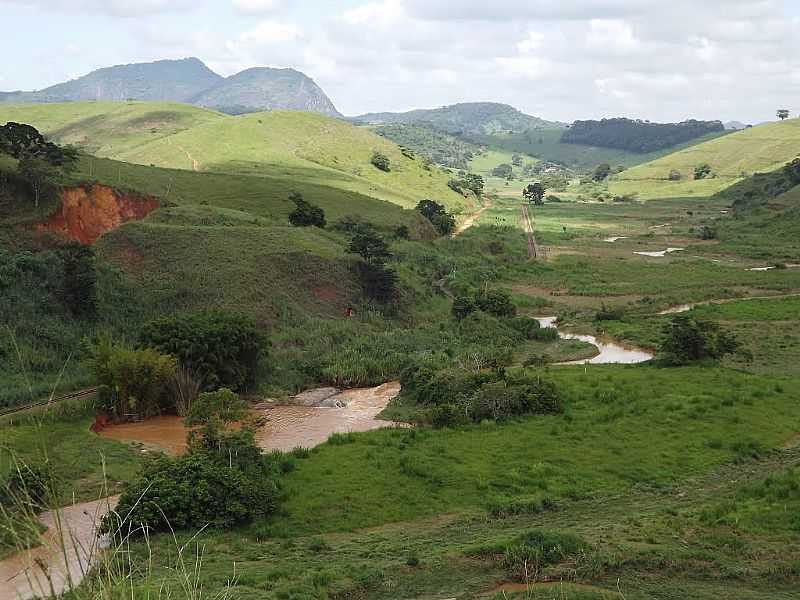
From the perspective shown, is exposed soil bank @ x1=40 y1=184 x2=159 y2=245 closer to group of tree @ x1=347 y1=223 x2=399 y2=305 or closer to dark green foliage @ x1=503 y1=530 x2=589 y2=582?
group of tree @ x1=347 y1=223 x2=399 y2=305

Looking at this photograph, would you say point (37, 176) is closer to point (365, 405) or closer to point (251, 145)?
point (365, 405)

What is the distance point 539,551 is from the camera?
1504 centimetres

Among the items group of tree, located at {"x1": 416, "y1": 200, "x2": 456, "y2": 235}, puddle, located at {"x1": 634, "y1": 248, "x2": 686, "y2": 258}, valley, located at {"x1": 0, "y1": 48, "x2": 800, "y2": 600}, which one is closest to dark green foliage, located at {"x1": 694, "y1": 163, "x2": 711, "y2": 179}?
puddle, located at {"x1": 634, "y1": 248, "x2": 686, "y2": 258}

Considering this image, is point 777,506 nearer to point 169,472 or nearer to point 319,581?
point 319,581

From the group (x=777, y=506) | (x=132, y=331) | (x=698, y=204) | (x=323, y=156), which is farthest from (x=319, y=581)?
(x=698, y=204)

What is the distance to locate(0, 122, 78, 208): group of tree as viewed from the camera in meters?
44.7

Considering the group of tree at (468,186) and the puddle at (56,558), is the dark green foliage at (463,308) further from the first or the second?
the group of tree at (468,186)

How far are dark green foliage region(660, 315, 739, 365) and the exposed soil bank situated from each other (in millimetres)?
33418

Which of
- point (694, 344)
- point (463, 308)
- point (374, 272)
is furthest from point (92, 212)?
point (694, 344)

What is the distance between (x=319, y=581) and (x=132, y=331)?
968 inches

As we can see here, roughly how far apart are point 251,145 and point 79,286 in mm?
70859

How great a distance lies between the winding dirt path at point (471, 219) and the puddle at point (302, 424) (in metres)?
48.0

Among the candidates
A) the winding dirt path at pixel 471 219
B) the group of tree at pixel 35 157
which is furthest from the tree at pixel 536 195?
the group of tree at pixel 35 157

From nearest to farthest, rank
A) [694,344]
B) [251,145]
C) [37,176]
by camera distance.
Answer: [694,344]
[37,176]
[251,145]
